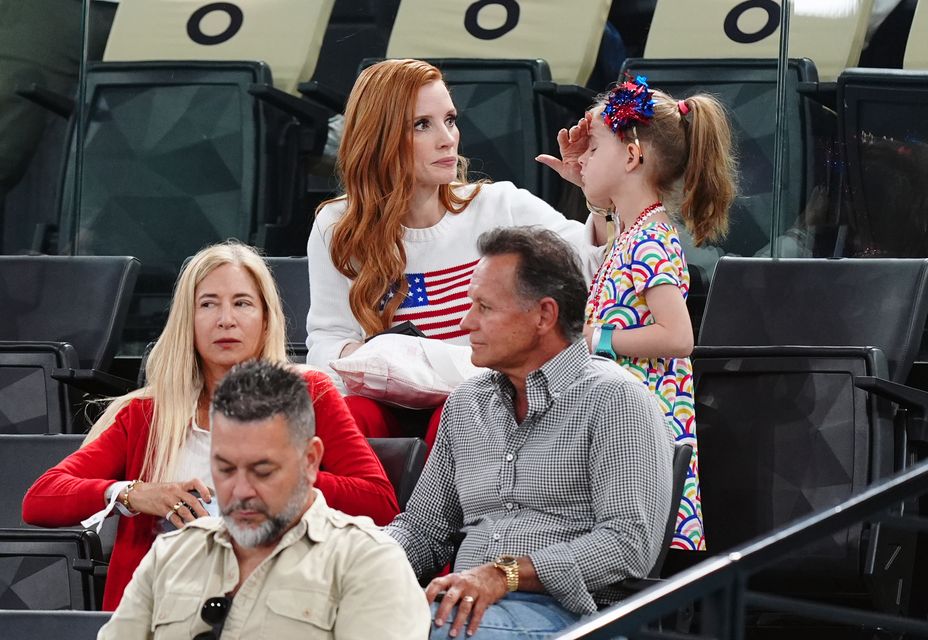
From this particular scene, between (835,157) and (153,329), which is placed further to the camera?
(153,329)

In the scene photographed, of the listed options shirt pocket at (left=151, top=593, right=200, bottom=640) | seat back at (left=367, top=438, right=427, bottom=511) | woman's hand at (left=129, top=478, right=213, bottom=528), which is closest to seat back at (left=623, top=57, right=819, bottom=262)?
seat back at (left=367, top=438, right=427, bottom=511)

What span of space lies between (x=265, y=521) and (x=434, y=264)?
4.53ft

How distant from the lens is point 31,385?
383cm

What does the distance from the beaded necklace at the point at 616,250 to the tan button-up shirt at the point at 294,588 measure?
1120 mm

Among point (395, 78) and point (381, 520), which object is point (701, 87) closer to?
point (395, 78)

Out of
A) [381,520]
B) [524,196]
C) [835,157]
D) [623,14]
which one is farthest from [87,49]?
[381,520]

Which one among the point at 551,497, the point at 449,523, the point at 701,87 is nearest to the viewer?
the point at 551,497

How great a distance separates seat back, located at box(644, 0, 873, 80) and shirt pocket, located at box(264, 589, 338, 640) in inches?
100

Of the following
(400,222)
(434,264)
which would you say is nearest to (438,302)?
(434,264)

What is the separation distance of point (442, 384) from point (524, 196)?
2.09ft

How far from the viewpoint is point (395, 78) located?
3.37m

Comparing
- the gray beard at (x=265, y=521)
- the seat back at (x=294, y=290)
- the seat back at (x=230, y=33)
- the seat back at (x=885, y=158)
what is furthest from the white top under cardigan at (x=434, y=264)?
the seat back at (x=230, y=33)

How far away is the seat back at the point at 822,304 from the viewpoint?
3.30 m

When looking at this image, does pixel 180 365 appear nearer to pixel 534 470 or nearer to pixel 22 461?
pixel 22 461
